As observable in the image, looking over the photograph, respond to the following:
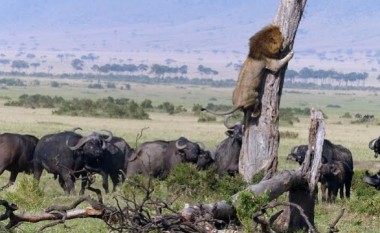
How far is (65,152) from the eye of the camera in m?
20.8

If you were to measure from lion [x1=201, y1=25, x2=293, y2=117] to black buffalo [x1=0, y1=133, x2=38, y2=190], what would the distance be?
777 cm

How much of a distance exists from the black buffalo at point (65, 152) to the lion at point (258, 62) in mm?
6970

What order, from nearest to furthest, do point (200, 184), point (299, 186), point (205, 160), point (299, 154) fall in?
point (299, 186), point (200, 184), point (299, 154), point (205, 160)

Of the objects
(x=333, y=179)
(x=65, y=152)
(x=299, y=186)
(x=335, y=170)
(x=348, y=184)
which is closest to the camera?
(x=299, y=186)

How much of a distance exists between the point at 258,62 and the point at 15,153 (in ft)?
27.2

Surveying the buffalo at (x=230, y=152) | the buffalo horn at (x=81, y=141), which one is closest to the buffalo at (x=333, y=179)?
the buffalo at (x=230, y=152)

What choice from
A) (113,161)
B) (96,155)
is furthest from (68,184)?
(113,161)

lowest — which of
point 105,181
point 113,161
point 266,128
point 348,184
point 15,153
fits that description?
point 105,181

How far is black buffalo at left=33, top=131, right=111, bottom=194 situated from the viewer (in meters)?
20.4

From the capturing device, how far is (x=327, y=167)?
1900 cm

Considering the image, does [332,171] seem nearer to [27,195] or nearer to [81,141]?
[81,141]

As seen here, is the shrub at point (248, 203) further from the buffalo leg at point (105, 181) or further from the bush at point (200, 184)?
the buffalo leg at point (105, 181)

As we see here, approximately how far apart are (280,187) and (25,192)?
5.10m

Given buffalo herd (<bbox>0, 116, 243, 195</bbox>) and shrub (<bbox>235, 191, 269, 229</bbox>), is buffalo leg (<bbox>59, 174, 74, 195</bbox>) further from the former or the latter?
shrub (<bbox>235, 191, 269, 229</bbox>)
